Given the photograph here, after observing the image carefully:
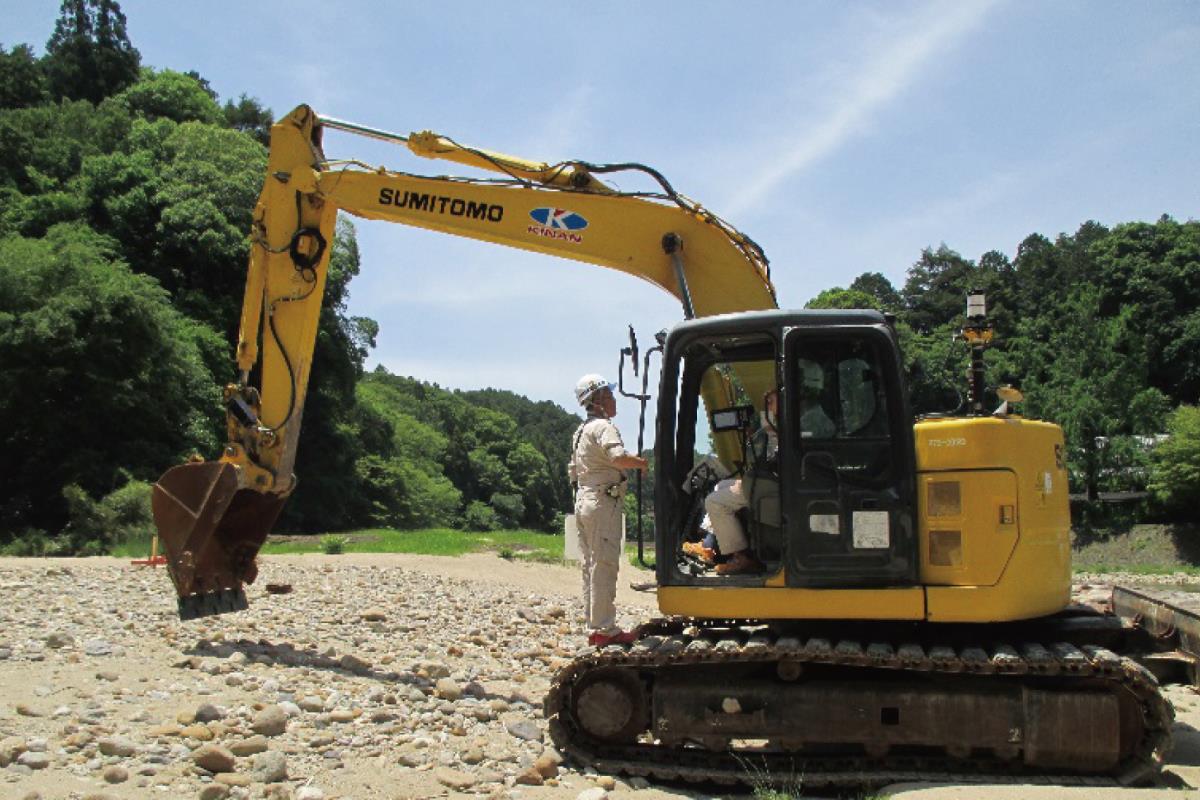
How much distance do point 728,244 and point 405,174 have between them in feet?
9.01

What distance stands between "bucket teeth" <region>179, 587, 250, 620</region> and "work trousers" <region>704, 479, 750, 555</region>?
4480 mm

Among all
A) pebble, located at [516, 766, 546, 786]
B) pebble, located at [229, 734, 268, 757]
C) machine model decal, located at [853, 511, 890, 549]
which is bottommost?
pebble, located at [516, 766, 546, 786]

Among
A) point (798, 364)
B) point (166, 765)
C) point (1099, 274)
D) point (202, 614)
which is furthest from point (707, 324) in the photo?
point (1099, 274)

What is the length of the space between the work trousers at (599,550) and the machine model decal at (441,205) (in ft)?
8.00

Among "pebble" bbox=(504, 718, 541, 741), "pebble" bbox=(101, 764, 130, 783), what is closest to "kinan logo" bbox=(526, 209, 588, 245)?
"pebble" bbox=(504, 718, 541, 741)

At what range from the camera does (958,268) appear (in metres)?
79.0

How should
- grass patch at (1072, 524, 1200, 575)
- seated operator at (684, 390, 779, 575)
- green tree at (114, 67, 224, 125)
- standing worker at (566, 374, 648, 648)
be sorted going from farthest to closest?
green tree at (114, 67, 224, 125)
grass patch at (1072, 524, 1200, 575)
standing worker at (566, 374, 648, 648)
seated operator at (684, 390, 779, 575)

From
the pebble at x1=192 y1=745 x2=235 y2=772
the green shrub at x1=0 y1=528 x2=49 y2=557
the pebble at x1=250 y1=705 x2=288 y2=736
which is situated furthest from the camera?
the green shrub at x1=0 y1=528 x2=49 y2=557

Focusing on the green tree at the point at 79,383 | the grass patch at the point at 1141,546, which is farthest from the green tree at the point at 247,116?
the grass patch at the point at 1141,546

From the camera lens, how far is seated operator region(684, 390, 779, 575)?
6480 millimetres

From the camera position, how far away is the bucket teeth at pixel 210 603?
28.1 ft

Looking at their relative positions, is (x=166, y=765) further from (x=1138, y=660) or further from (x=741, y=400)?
(x=1138, y=660)

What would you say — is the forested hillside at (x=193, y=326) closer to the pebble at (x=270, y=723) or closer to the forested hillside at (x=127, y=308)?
the forested hillside at (x=127, y=308)

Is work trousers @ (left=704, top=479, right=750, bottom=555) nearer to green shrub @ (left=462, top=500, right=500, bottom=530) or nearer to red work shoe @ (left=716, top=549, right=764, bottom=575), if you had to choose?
red work shoe @ (left=716, top=549, right=764, bottom=575)
